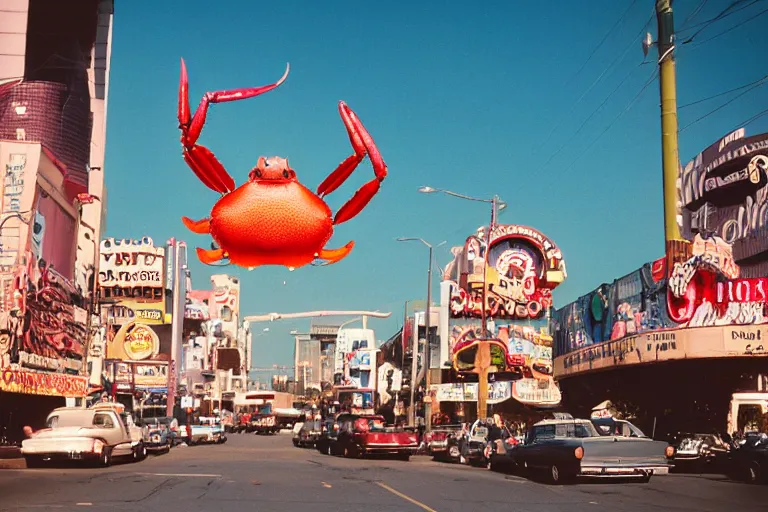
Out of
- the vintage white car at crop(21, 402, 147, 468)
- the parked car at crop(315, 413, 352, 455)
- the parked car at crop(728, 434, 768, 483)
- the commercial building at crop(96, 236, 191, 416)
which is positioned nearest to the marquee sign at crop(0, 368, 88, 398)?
the vintage white car at crop(21, 402, 147, 468)

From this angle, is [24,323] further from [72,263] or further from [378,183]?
[378,183]

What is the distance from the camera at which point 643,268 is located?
44.4m

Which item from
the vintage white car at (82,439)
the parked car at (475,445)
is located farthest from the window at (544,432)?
the vintage white car at (82,439)

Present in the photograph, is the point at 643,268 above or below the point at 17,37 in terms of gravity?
below

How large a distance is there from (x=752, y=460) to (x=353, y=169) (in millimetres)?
15748

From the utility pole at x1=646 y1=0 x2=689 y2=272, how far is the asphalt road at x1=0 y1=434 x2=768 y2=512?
22.6 m

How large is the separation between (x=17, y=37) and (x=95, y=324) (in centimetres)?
2097

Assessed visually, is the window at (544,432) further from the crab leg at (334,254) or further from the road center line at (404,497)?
the crab leg at (334,254)

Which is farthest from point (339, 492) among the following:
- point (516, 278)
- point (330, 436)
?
point (516, 278)

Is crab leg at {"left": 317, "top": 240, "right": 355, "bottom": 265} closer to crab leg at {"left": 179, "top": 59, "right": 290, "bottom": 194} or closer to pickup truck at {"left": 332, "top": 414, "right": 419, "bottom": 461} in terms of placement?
crab leg at {"left": 179, "top": 59, "right": 290, "bottom": 194}

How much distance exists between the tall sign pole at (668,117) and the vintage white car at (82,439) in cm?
2664

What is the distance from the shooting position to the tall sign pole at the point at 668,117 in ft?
152

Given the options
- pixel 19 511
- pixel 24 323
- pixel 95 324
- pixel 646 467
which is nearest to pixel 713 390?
pixel 646 467

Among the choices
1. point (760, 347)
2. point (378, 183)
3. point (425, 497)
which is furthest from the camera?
point (760, 347)
